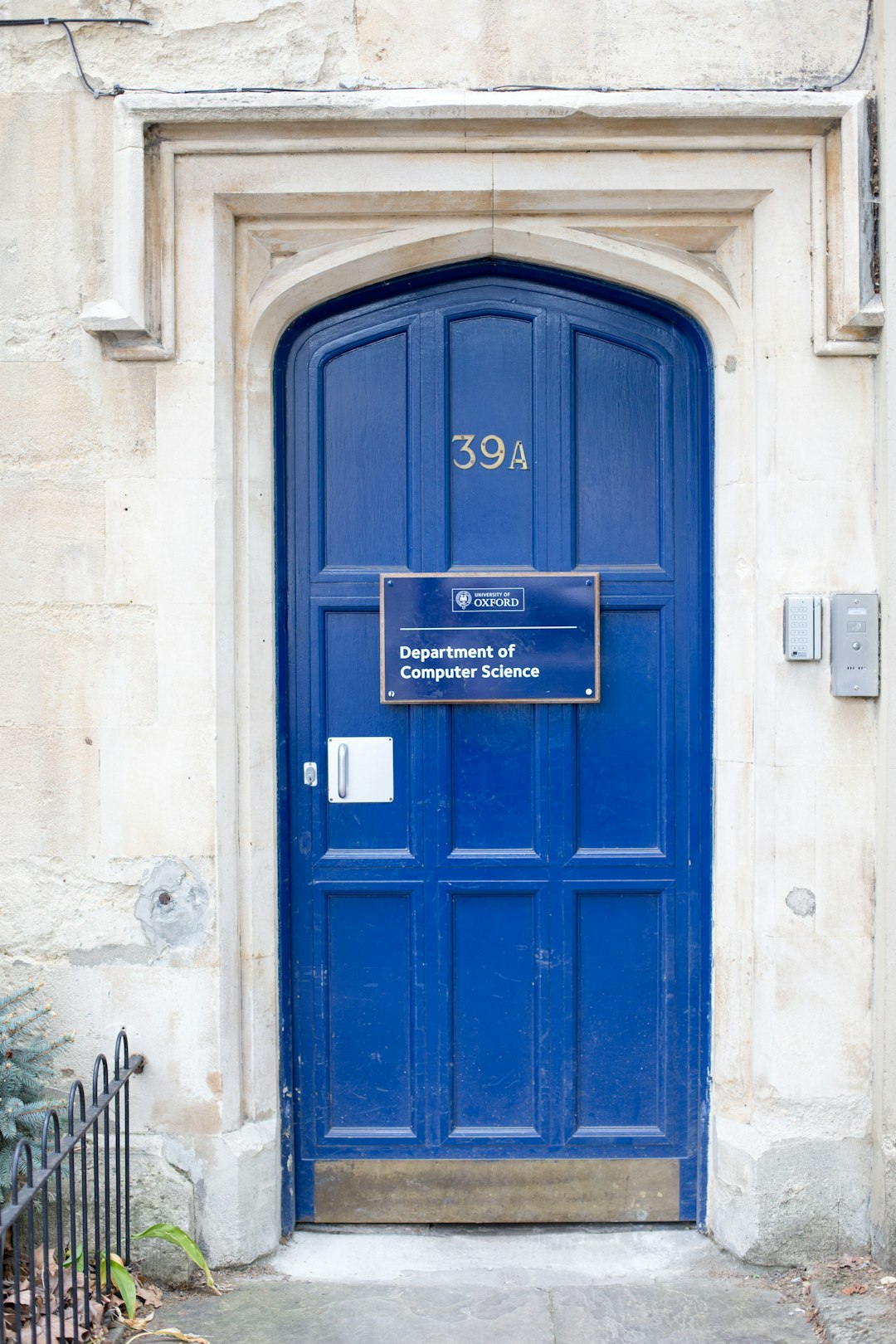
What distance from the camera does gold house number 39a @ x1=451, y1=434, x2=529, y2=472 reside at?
12.1 feet

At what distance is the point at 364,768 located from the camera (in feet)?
12.1

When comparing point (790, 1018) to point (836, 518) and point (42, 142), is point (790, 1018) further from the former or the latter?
point (42, 142)

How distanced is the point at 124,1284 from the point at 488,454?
288 centimetres

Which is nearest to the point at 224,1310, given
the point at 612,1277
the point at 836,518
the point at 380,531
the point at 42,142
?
the point at 612,1277

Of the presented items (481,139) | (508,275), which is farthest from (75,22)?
(508,275)

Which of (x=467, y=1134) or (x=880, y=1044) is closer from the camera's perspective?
(x=880, y=1044)

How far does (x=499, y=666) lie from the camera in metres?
3.62

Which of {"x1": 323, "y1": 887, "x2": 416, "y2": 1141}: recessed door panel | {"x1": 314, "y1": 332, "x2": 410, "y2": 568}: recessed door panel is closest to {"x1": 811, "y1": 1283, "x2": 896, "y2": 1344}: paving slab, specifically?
{"x1": 323, "y1": 887, "x2": 416, "y2": 1141}: recessed door panel

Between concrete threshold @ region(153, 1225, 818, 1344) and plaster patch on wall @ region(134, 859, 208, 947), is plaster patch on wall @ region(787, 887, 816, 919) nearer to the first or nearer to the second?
concrete threshold @ region(153, 1225, 818, 1344)

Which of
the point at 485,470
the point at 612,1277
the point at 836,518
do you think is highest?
the point at 485,470

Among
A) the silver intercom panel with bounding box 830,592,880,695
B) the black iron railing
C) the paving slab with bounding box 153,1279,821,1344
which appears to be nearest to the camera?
the black iron railing

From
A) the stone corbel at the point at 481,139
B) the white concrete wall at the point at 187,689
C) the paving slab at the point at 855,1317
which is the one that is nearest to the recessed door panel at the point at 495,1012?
the white concrete wall at the point at 187,689

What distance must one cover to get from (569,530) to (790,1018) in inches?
69.8

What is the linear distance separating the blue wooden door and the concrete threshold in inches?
4.1
